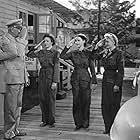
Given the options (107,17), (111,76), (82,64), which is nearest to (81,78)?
(82,64)

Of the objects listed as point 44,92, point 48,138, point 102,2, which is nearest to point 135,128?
point 48,138

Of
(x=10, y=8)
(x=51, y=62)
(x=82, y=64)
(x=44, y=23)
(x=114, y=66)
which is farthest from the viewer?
(x=44, y=23)

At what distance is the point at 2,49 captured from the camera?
3.83m

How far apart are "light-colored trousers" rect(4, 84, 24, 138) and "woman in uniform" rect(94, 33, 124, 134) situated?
1.27 meters

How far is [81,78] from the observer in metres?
4.47

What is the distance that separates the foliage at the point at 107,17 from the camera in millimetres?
18030

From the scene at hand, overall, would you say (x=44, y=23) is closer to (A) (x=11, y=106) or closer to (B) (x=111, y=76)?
(B) (x=111, y=76)

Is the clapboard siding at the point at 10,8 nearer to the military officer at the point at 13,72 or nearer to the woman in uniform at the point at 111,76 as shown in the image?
the military officer at the point at 13,72

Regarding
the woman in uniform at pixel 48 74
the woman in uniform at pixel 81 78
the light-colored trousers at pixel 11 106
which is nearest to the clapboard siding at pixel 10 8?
the woman in uniform at pixel 48 74

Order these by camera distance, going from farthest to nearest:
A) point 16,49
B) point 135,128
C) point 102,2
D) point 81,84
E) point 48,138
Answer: point 102,2, point 81,84, point 48,138, point 16,49, point 135,128

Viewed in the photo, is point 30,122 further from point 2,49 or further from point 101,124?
point 2,49

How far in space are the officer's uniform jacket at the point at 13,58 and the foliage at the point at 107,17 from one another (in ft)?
44.5

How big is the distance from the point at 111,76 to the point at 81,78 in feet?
1.72

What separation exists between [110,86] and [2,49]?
1.64 m
